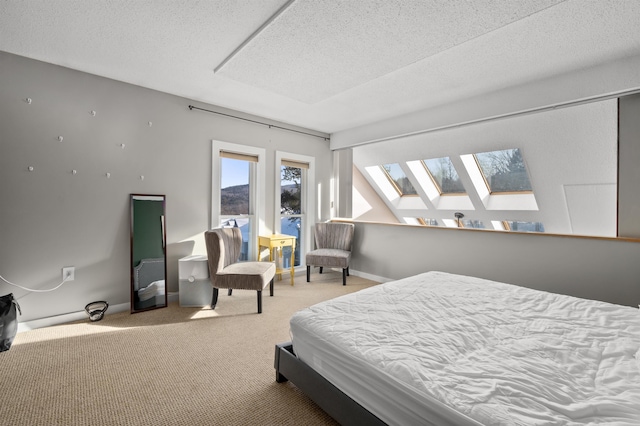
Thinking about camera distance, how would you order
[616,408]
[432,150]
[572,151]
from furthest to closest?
[432,150], [572,151], [616,408]

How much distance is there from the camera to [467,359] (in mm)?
1306

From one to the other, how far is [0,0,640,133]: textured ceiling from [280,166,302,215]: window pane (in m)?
1.66

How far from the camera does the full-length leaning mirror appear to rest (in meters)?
3.23

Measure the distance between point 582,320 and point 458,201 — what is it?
12.3ft

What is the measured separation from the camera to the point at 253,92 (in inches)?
137

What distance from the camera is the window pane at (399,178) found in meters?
5.69

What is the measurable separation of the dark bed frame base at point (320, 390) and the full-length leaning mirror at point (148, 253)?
6.81 feet

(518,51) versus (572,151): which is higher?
(518,51)

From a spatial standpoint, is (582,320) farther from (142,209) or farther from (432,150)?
(142,209)

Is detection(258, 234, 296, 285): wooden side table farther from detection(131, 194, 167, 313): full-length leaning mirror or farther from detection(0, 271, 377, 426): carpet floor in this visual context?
detection(131, 194, 167, 313): full-length leaning mirror

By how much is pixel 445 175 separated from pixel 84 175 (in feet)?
16.6

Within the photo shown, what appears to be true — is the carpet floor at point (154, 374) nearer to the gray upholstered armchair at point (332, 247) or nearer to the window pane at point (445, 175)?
the gray upholstered armchair at point (332, 247)

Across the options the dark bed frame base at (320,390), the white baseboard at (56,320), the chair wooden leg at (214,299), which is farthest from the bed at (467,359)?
the white baseboard at (56,320)

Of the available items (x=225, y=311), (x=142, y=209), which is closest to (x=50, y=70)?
(x=142, y=209)
